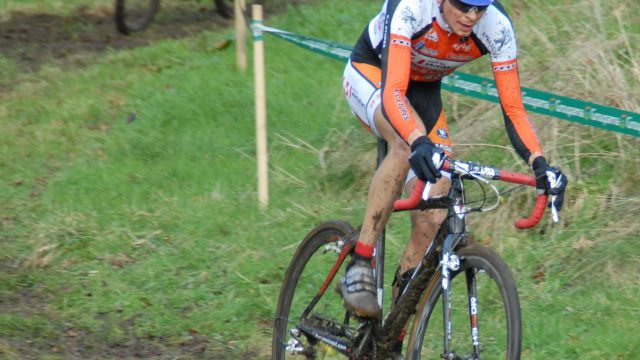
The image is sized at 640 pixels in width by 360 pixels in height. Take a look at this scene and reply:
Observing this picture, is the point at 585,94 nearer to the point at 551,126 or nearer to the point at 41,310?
the point at 551,126

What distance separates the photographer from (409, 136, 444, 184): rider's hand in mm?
3949

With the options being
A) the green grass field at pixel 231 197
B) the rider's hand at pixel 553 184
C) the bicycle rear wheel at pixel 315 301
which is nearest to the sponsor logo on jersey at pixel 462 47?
the rider's hand at pixel 553 184

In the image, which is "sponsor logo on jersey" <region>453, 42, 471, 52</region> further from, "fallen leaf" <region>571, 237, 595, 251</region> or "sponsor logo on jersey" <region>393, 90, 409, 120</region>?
"fallen leaf" <region>571, 237, 595, 251</region>

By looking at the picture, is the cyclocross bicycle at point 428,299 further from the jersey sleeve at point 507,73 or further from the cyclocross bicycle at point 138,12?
the cyclocross bicycle at point 138,12

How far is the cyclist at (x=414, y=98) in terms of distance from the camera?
4.40m

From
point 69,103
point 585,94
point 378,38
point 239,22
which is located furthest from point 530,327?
point 69,103

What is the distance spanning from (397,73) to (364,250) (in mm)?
787

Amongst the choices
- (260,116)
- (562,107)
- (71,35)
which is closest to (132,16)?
(71,35)

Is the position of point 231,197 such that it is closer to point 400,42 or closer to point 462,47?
point 462,47

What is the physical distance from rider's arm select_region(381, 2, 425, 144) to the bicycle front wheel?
0.60m

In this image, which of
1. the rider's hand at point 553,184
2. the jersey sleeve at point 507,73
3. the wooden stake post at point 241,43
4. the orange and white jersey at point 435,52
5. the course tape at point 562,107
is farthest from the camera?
the wooden stake post at point 241,43

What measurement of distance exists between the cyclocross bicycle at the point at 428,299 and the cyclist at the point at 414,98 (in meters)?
0.16

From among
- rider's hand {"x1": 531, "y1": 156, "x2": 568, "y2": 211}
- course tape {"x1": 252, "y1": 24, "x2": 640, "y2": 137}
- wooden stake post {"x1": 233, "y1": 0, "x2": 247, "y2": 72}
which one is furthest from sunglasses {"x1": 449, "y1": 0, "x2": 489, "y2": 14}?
wooden stake post {"x1": 233, "y1": 0, "x2": 247, "y2": 72}

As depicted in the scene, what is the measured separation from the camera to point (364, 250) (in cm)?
464
